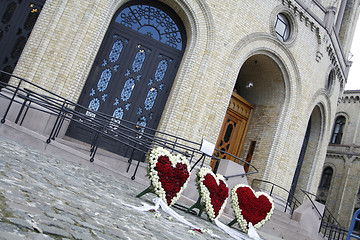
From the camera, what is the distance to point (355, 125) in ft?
94.0

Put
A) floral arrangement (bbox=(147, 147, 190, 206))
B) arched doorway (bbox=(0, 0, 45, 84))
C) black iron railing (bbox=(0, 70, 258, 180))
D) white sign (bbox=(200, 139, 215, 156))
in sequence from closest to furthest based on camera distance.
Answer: floral arrangement (bbox=(147, 147, 190, 206)) → black iron railing (bbox=(0, 70, 258, 180)) → white sign (bbox=(200, 139, 215, 156)) → arched doorway (bbox=(0, 0, 45, 84))

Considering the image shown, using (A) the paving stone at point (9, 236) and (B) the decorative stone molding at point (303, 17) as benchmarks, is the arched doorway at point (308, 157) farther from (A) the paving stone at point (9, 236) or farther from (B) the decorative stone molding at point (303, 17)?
(A) the paving stone at point (9, 236)

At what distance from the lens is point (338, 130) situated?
1186 inches

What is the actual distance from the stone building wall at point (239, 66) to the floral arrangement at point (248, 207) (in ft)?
15.7

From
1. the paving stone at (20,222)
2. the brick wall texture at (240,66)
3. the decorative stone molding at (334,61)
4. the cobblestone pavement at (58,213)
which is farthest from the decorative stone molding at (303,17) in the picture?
the paving stone at (20,222)

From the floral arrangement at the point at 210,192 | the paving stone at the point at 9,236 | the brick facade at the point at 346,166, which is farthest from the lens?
the brick facade at the point at 346,166

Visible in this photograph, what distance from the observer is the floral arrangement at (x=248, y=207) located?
7.09 m

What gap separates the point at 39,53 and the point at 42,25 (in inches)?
41.3

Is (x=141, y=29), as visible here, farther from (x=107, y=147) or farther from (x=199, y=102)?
(x=107, y=147)

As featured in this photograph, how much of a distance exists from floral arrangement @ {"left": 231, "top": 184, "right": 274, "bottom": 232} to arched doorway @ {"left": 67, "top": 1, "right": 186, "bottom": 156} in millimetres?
5971

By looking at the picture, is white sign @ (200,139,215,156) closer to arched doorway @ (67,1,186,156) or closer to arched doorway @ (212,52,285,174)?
arched doorway @ (67,1,186,156)

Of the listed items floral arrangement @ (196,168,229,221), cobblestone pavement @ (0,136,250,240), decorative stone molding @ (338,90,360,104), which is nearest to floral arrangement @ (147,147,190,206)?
floral arrangement @ (196,168,229,221)

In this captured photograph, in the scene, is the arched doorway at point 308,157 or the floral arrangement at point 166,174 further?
the arched doorway at point 308,157

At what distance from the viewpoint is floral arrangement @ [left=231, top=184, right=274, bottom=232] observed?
7086 mm
